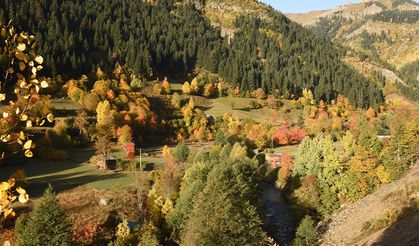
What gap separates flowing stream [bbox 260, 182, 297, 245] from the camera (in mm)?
63531

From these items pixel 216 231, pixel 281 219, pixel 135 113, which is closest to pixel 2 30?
pixel 216 231

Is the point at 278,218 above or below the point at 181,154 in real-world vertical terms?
below

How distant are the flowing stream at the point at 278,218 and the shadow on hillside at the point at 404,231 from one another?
15394mm

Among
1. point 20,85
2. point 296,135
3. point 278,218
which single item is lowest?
point 278,218

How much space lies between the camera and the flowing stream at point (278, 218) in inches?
2501

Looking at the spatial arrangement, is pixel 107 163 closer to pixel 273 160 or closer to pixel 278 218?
pixel 278 218

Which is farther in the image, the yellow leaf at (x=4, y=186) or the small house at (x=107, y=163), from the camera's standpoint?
the small house at (x=107, y=163)

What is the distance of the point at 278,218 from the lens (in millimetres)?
71938

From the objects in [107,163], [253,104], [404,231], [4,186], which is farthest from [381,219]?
[253,104]

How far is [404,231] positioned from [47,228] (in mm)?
42104

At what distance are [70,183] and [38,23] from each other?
11782 cm

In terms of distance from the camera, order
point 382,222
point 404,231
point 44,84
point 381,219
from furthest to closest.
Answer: point 381,219
point 382,222
point 404,231
point 44,84

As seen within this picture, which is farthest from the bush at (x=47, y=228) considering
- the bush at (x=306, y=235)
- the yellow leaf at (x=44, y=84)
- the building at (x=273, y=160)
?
the building at (x=273, y=160)

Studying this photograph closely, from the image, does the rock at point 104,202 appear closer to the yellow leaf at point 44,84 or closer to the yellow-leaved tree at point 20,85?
the yellow-leaved tree at point 20,85
